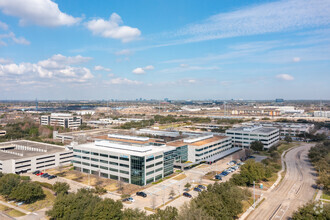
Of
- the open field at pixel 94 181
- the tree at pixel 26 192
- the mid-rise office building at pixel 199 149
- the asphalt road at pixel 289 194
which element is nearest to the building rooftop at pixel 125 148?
the open field at pixel 94 181

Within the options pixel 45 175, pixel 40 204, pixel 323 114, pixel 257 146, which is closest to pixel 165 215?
pixel 40 204

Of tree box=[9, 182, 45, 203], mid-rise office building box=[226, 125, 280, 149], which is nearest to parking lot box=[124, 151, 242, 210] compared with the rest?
tree box=[9, 182, 45, 203]

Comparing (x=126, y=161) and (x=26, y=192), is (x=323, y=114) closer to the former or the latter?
(x=126, y=161)

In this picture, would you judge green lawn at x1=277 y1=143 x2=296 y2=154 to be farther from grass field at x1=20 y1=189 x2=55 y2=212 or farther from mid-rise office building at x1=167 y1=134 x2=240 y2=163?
grass field at x1=20 y1=189 x2=55 y2=212

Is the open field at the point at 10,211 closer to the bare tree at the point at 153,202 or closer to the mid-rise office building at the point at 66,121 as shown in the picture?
the bare tree at the point at 153,202

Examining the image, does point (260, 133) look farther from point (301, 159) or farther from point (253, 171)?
point (253, 171)
